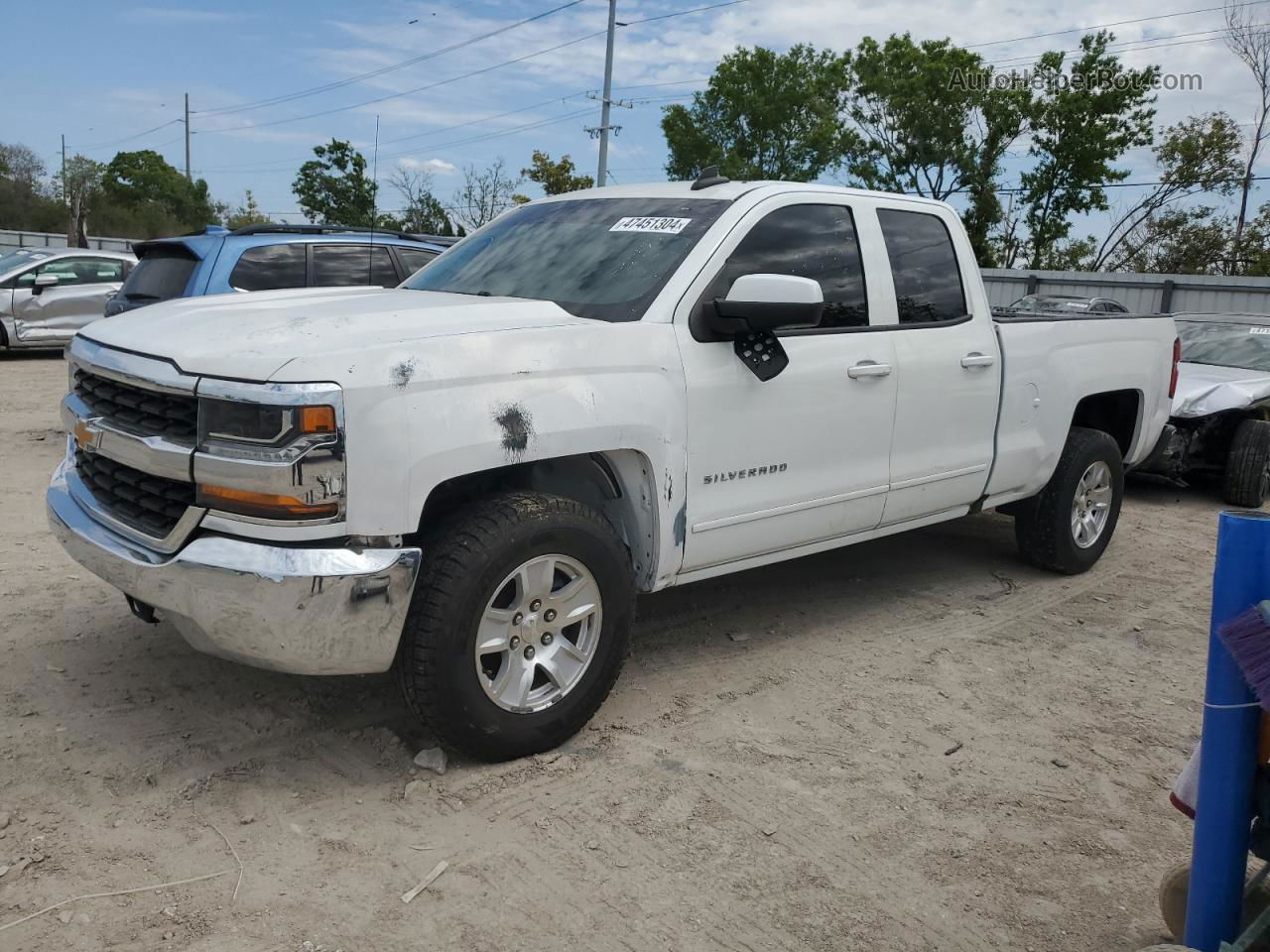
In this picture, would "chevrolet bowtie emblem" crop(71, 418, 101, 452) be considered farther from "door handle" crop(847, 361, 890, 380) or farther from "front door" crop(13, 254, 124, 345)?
"front door" crop(13, 254, 124, 345)

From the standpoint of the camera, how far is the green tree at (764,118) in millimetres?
35656

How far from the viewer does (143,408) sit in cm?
323

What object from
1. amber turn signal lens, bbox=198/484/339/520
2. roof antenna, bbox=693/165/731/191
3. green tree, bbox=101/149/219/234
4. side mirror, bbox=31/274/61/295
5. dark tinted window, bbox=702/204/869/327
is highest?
green tree, bbox=101/149/219/234

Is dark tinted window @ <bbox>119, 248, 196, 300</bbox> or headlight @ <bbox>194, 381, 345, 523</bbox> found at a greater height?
dark tinted window @ <bbox>119, 248, 196, 300</bbox>

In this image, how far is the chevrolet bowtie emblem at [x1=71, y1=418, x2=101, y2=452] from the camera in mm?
3416

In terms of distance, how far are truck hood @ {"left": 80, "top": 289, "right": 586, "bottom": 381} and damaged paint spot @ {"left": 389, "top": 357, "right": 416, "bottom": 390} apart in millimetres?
105

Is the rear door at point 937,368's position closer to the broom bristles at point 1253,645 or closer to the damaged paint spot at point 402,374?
the damaged paint spot at point 402,374

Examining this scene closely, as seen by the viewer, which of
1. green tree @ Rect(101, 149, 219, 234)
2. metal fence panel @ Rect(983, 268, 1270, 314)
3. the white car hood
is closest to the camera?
the white car hood

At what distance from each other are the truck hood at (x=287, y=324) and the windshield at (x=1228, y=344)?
7300mm

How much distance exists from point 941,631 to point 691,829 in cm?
225

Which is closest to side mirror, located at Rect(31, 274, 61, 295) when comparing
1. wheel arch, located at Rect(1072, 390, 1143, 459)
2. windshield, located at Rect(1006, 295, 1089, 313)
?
windshield, located at Rect(1006, 295, 1089, 313)

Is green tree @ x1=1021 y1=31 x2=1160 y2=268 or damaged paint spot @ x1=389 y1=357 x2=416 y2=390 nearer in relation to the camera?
damaged paint spot @ x1=389 y1=357 x2=416 y2=390

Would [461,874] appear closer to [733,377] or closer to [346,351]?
[346,351]

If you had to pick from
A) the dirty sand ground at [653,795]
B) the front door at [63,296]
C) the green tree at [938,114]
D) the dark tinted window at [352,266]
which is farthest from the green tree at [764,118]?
the dirty sand ground at [653,795]
